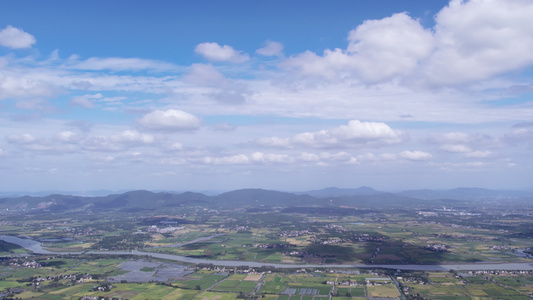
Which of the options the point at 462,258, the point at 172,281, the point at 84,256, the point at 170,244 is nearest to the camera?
the point at 172,281

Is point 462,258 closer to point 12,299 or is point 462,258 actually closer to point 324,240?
point 324,240

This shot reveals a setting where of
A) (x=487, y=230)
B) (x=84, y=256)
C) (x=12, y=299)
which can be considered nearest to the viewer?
(x=12, y=299)

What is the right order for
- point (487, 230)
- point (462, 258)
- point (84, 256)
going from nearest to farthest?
1. point (462, 258)
2. point (84, 256)
3. point (487, 230)

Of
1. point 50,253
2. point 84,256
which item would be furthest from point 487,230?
point 50,253

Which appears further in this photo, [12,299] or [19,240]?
[19,240]

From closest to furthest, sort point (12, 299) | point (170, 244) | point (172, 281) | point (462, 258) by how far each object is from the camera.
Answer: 1. point (12, 299)
2. point (172, 281)
3. point (462, 258)
4. point (170, 244)

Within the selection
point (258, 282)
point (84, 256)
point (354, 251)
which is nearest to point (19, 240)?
point (84, 256)

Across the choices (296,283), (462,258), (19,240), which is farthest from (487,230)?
(19,240)

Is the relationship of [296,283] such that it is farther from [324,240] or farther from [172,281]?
[324,240]

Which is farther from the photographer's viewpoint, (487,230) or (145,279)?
(487,230)
